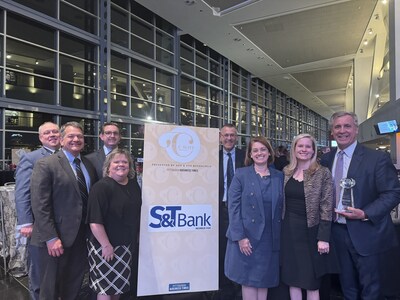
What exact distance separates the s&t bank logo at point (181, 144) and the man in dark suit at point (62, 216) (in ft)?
2.22

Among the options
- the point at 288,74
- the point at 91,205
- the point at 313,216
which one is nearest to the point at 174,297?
the point at 91,205

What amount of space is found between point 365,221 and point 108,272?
1.80 metres

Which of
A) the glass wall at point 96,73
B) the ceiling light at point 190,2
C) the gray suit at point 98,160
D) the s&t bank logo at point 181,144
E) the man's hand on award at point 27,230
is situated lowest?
the man's hand on award at point 27,230

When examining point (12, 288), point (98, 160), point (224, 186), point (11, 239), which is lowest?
point (12, 288)

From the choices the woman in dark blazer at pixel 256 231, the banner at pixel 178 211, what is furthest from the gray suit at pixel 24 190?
the woman in dark blazer at pixel 256 231

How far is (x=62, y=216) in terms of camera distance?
93.2 inches

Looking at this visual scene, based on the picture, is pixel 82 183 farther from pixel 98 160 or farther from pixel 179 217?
pixel 179 217

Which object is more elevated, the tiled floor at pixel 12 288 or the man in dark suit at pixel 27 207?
the man in dark suit at pixel 27 207

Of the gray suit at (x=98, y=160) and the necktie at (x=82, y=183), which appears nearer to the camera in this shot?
the necktie at (x=82, y=183)

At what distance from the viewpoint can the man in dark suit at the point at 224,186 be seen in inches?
126

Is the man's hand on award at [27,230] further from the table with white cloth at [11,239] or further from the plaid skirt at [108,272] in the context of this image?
the table with white cloth at [11,239]

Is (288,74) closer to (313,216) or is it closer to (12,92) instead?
(12,92)

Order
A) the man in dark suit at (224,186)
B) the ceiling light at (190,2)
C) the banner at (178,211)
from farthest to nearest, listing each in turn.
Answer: the ceiling light at (190,2) → the man in dark suit at (224,186) → the banner at (178,211)

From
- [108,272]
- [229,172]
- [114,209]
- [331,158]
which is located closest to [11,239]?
[108,272]
